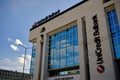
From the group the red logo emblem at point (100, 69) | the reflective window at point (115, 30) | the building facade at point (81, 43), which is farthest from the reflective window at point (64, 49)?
the reflective window at point (115, 30)

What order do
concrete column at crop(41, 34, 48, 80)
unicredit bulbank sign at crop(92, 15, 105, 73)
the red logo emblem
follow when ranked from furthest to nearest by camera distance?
concrete column at crop(41, 34, 48, 80), unicredit bulbank sign at crop(92, 15, 105, 73), the red logo emblem

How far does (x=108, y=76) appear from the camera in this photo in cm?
2373

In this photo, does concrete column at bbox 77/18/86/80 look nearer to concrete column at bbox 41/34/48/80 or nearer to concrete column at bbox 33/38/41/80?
concrete column at bbox 41/34/48/80

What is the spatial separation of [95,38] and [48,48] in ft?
50.8

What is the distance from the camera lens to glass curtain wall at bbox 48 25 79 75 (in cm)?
3232

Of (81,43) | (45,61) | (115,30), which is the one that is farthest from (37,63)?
(115,30)

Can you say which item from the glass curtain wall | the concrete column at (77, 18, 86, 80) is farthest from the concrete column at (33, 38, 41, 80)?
the concrete column at (77, 18, 86, 80)

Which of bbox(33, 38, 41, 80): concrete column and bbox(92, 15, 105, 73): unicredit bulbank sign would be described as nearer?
bbox(92, 15, 105, 73): unicredit bulbank sign

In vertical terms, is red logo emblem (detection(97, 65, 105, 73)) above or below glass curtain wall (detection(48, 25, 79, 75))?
below

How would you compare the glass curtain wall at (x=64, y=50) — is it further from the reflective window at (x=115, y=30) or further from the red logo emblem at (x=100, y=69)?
the reflective window at (x=115, y=30)

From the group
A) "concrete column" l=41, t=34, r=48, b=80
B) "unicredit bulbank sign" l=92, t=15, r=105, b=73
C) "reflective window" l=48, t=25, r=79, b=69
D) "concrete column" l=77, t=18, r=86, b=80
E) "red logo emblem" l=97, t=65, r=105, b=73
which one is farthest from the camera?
"concrete column" l=41, t=34, r=48, b=80

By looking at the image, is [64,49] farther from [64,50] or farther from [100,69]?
[100,69]

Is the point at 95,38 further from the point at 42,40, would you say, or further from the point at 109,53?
the point at 42,40

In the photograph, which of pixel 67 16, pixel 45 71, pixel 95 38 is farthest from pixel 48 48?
pixel 95 38
